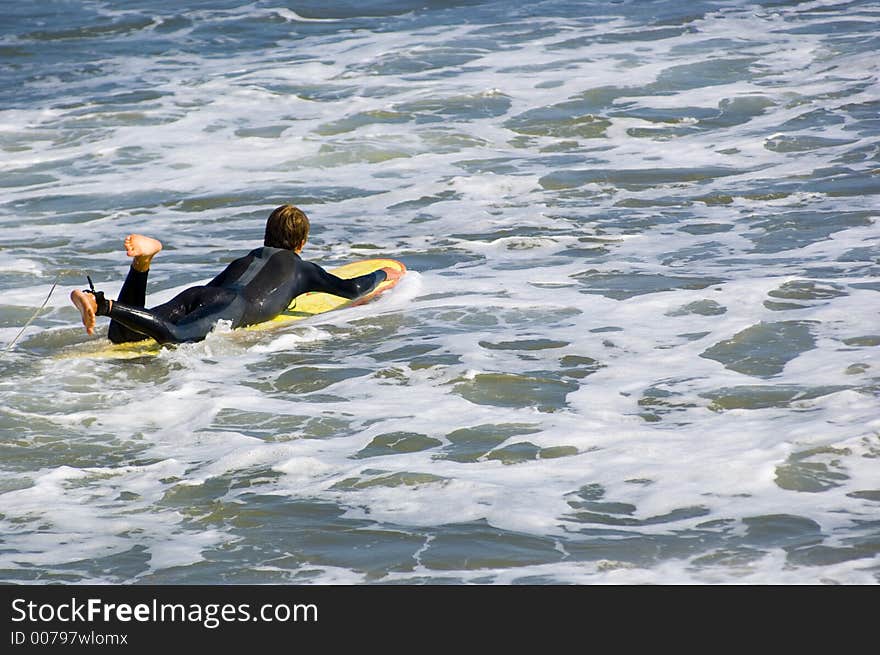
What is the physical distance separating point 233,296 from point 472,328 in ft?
4.60

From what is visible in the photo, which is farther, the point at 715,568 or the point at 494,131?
the point at 494,131

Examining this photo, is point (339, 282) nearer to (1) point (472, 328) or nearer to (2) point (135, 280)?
(1) point (472, 328)

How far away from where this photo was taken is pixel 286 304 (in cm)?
793

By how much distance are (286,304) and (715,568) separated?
3.89m

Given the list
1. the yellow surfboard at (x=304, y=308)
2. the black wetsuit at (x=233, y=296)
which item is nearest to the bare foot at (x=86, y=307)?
the black wetsuit at (x=233, y=296)

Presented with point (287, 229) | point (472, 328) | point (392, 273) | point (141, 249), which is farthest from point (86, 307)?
point (392, 273)

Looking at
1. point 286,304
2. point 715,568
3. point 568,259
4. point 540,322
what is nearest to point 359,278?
point 286,304

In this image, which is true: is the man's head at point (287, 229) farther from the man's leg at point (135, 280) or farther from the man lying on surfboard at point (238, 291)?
the man's leg at point (135, 280)

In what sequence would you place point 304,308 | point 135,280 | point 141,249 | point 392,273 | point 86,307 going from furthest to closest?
point 392,273 → point 304,308 → point 135,280 → point 141,249 → point 86,307

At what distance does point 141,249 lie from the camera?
7.07 meters

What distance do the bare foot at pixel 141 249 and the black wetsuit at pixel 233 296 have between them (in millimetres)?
58

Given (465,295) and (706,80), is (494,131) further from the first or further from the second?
(465,295)

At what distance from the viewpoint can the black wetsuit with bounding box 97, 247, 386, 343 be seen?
7.29 meters

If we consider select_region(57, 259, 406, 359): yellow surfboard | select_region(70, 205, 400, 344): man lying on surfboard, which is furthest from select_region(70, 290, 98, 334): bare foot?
select_region(57, 259, 406, 359): yellow surfboard
